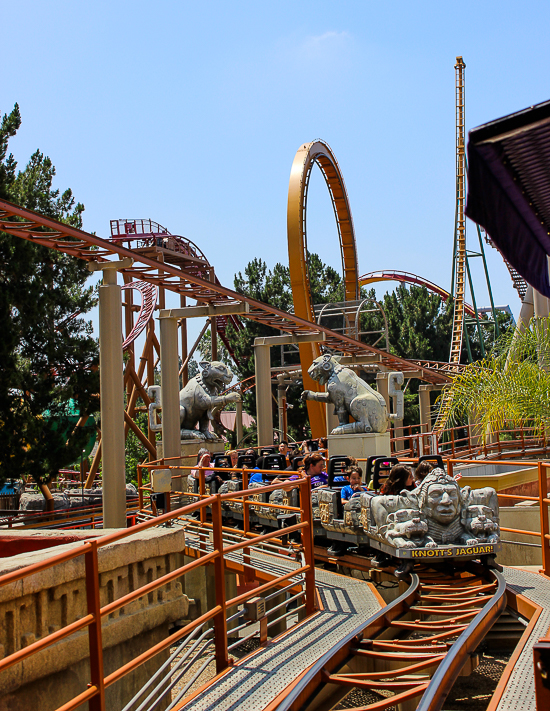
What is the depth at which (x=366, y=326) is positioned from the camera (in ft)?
128

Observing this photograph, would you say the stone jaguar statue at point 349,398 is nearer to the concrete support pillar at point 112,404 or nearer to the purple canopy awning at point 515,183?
the concrete support pillar at point 112,404

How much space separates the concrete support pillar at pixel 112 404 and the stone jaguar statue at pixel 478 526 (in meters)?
5.54

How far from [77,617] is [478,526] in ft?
10.9

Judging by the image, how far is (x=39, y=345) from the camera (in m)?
14.8

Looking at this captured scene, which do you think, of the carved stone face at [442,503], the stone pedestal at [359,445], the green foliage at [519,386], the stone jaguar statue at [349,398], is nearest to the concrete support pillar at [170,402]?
the stone jaguar statue at [349,398]

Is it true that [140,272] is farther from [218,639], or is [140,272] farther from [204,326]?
[204,326]

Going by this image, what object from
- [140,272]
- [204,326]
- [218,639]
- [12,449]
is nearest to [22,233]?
[140,272]

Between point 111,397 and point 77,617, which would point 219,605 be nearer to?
point 77,617

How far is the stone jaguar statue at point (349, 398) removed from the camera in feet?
48.2

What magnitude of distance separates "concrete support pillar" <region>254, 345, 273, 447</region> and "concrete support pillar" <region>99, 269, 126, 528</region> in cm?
686

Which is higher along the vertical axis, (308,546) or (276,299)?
(276,299)

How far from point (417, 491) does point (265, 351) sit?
37.6ft

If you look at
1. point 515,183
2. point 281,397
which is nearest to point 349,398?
point 515,183

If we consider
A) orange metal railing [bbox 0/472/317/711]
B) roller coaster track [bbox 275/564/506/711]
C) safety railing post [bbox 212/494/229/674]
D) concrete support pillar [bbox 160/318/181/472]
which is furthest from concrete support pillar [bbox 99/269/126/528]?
safety railing post [bbox 212/494/229/674]
